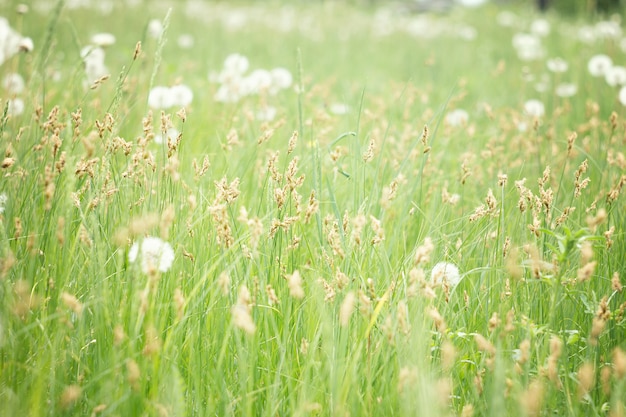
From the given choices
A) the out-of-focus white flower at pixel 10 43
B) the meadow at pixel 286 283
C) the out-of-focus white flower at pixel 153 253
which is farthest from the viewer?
the out-of-focus white flower at pixel 10 43

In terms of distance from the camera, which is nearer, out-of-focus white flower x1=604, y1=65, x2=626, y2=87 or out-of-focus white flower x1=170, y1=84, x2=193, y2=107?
out-of-focus white flower x1=170, y1=84, x2=193, y2=107

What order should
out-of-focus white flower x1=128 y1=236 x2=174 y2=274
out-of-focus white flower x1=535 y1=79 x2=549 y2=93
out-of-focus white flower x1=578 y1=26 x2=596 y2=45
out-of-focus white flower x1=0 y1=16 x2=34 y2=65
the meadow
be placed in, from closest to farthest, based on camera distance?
the meadow, out-of-focus white flower x1=128 y1=236 x2=174 y2=274, out-of-focus white flower x1=0 y1=16 x2=34 y2=65, out-of-focus white flower x1=535 y1=79 x2=549 y2=93, out-of-focus white flower x1=578 y1=26 x2=596 y2=45

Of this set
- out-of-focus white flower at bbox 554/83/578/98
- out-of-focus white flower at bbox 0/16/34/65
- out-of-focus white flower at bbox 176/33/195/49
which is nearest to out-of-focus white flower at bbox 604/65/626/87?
out-of-focus white flower at bbox 554/83/578/98

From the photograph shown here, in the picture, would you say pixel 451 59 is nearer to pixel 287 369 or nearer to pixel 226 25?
pixel 226 25

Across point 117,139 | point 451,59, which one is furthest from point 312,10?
point 117,139

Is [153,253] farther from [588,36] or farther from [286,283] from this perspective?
[588,36]

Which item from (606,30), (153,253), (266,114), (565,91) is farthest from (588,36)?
(153,253)

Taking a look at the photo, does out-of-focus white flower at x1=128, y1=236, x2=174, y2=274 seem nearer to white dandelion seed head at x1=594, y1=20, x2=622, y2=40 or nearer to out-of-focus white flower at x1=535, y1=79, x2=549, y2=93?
out-of-focus white flower at x1=535, y1=79, x2=549, y2=93

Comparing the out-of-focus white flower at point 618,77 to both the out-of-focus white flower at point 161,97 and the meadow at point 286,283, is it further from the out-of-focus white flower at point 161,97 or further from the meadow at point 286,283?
the out-of-focus white flower at point 161,97

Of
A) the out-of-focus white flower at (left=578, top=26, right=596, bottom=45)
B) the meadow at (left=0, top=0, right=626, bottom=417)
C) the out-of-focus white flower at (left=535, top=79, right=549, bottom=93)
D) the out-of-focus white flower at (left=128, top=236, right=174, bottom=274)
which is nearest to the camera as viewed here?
the meadow at (left=0, top=0, right=626, bottom=417)

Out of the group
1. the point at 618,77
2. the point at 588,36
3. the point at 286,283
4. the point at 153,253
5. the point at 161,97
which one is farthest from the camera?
the point at 588,36

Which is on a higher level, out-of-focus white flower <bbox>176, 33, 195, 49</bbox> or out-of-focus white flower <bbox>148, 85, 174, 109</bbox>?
out-of-focus white flower <bbox>148, 85, 174, 109</bbox>

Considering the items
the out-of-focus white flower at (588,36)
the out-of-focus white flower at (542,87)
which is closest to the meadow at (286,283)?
the out-of-focus white flower at (542,87)

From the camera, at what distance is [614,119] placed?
2.30m
